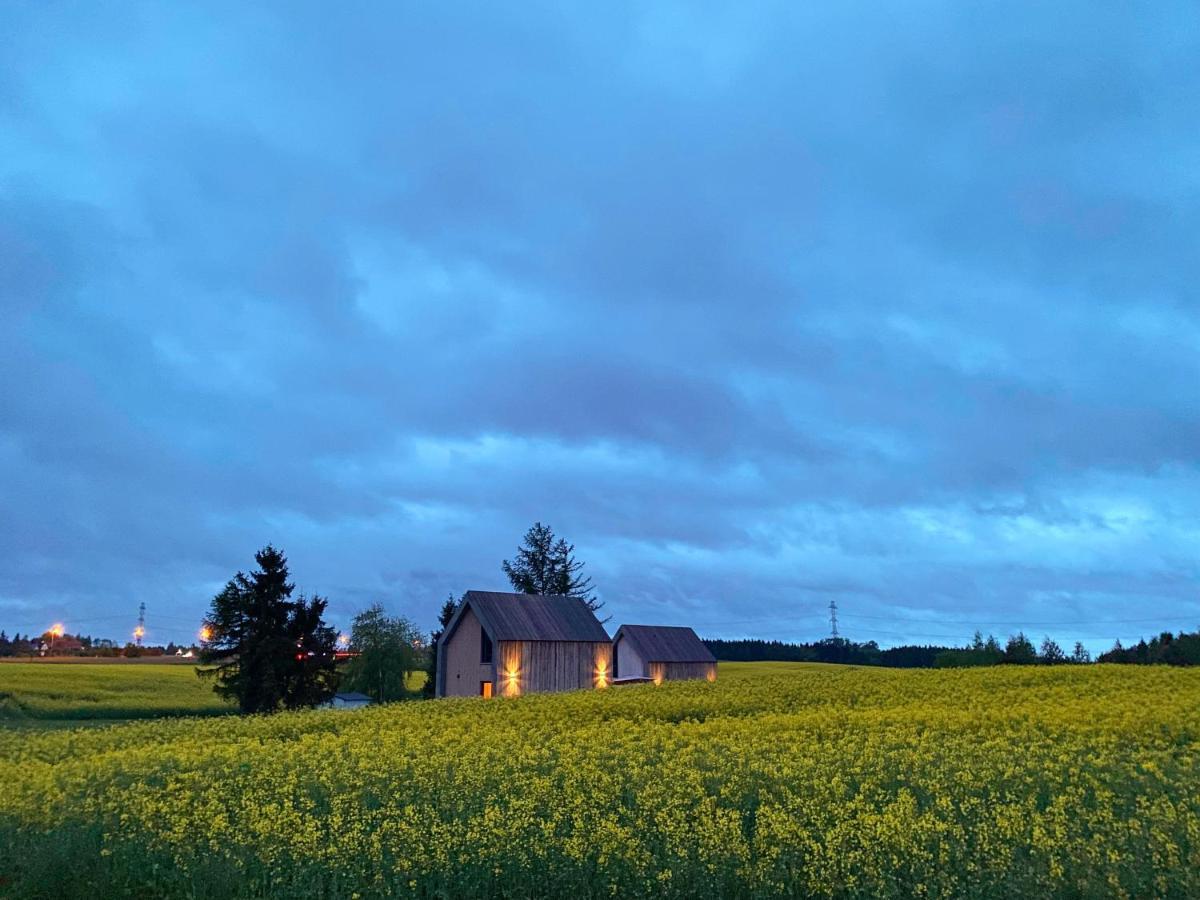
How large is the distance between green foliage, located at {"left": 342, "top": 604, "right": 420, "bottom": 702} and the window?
18.7m

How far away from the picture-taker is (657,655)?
223ft

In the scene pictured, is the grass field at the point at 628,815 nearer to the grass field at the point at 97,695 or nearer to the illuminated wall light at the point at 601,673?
the grass field at the point at 97,695

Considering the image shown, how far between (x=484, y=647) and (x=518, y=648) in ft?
6.28

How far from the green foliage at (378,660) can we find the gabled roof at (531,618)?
16057 millimetres

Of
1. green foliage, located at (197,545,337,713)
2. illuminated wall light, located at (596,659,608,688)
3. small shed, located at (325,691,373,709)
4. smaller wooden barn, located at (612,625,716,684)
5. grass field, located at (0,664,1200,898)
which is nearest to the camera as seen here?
grass field, located at (0,664,1200,898)

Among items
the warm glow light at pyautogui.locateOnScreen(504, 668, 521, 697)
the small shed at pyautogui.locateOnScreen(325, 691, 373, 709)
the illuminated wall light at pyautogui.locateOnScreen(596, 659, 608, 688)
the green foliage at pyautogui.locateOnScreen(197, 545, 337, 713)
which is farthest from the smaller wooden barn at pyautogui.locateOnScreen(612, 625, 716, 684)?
the green foliage at pyautogui.locateOnScreen(197, 545, 337, 713)

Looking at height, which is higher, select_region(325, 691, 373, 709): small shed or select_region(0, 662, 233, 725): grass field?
select_region(0, 662, 233, 725): grass field

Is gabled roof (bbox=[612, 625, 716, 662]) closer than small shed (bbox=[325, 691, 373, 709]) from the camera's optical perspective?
No

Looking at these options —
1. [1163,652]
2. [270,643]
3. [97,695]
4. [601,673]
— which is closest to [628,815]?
[270,643]

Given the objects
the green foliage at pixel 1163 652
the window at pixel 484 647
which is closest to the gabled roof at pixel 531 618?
the window at pixel 484 647

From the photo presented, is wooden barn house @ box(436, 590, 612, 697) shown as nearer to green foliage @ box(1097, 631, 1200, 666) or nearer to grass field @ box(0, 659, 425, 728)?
grass field @ box(0, 659, 425, 728)

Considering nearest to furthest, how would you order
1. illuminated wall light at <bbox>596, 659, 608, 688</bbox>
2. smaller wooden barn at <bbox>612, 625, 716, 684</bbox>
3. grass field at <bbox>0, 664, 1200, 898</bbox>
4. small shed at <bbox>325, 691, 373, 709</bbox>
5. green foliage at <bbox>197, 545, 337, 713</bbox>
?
grass field at <bbox>0, 664, 1200, 898</bbox> < green foliage at <bbox>197, 545, 337, 713</bbox> < illuminated wall light at <bbox>596, 659, 608, 688</bbox> < small shed at <bbox>325, 691, 373, 709</bbox> < smaller wooden barn at <bbox>612, 625, 716, 684</bbox>

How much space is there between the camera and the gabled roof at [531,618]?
4819 cm

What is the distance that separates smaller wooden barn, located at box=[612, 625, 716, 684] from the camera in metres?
67.2
